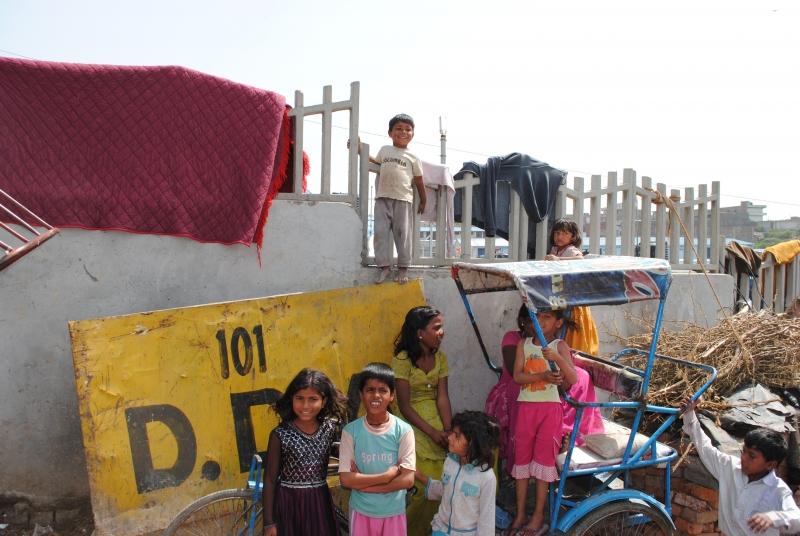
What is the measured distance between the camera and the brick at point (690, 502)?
4129 millimetres

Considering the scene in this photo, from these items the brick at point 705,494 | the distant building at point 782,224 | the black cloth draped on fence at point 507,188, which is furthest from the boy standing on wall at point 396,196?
the distant building at point 782,224

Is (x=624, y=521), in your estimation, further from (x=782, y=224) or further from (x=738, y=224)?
(x=782, y=224)

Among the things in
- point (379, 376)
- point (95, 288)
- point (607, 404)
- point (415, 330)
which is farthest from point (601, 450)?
point (95, 288)

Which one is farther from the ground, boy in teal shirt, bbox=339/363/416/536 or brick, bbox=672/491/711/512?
boy in teal shirt, bbox=339/363/416/536

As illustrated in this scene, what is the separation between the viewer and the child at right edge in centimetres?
319

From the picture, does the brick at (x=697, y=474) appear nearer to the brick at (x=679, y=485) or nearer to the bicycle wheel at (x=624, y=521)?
the brick at (x=679, y=485)

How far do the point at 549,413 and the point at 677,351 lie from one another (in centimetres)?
198

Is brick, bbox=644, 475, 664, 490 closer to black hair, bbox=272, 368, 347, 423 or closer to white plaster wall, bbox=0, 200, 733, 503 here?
white plaster wall, bbox=0, 200, 733, 503

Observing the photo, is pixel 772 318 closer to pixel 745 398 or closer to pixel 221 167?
pixel 745 398

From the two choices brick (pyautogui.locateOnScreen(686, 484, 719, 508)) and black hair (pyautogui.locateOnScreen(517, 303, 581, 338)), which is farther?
brick (pyautogui.locateOnScreen(686, 484, 719, 508))

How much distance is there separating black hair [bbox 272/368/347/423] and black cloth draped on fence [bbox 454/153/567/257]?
2896 mm

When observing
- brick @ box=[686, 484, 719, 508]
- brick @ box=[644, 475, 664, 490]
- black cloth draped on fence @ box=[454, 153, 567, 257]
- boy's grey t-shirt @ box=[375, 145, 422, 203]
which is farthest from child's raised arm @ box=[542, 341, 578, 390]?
black cloth draped on fence @ box=[454, 153, 567, 257]

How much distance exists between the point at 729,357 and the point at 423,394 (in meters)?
2.47

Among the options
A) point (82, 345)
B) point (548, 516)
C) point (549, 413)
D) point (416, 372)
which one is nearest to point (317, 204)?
point (416, 372)
